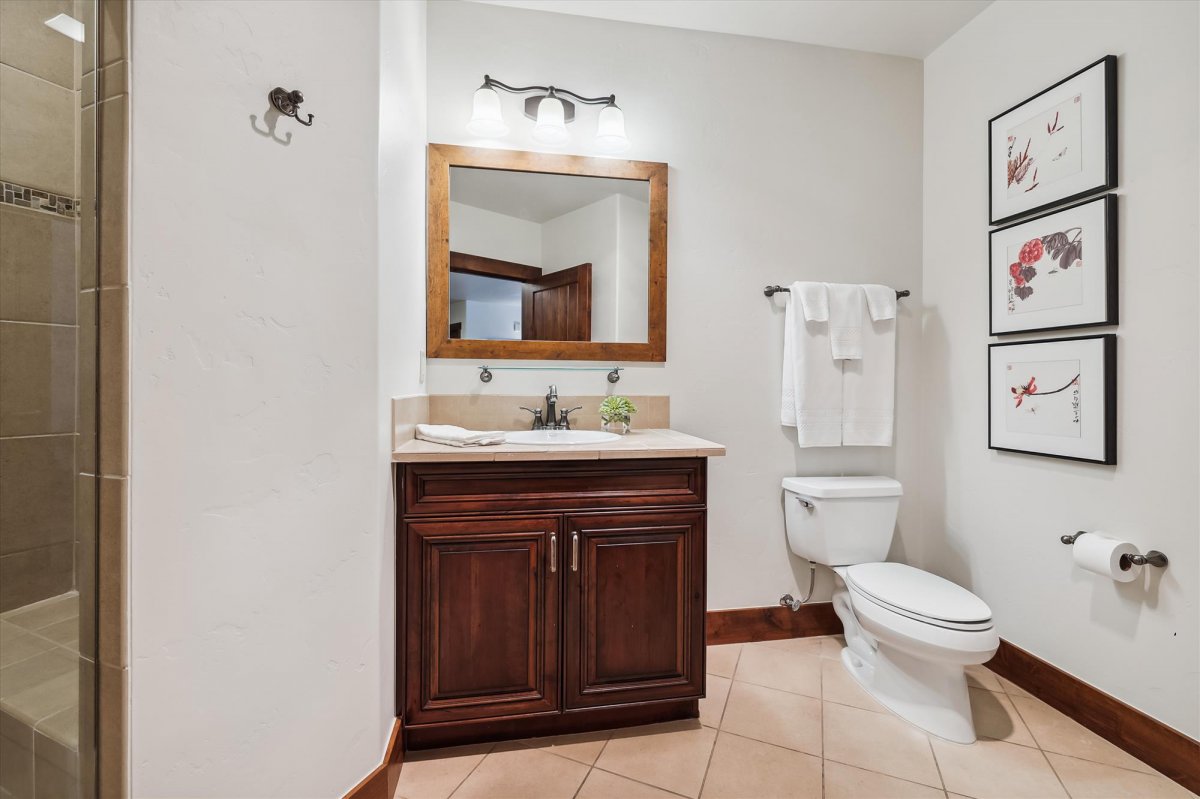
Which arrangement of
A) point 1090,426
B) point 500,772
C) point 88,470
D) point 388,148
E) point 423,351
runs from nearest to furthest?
point 88,470 < point 388,148 < point 500,772 < point 1090,426 < point 423,351

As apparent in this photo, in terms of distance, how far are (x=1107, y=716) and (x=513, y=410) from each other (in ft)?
7.14

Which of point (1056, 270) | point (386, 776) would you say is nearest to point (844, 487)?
point (1056, 270)

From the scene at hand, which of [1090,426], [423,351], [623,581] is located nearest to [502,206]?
[423,351]

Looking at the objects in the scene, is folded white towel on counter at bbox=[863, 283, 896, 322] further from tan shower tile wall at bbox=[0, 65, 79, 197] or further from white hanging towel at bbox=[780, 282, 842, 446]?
tan shower tile wall at bbox=[0, 65, 79, 197]

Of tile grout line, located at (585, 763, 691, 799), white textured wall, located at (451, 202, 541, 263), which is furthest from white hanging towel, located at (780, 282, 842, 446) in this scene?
tile grout line, located at (585, 763, 691, 799)

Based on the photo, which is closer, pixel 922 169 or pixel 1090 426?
pixel 1090 426

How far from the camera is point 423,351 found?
1993 millimetres

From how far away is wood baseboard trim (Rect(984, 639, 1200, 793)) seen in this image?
1.46m

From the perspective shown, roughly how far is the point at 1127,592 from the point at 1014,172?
148 cm

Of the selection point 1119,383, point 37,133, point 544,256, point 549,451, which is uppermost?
point 544,256

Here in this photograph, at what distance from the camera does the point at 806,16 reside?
7.07ft

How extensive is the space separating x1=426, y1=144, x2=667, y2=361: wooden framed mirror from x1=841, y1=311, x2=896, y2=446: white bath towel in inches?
32.5

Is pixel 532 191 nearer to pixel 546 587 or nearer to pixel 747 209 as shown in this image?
pixel 747 209

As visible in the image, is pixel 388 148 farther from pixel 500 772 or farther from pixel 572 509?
pixel 500 772
